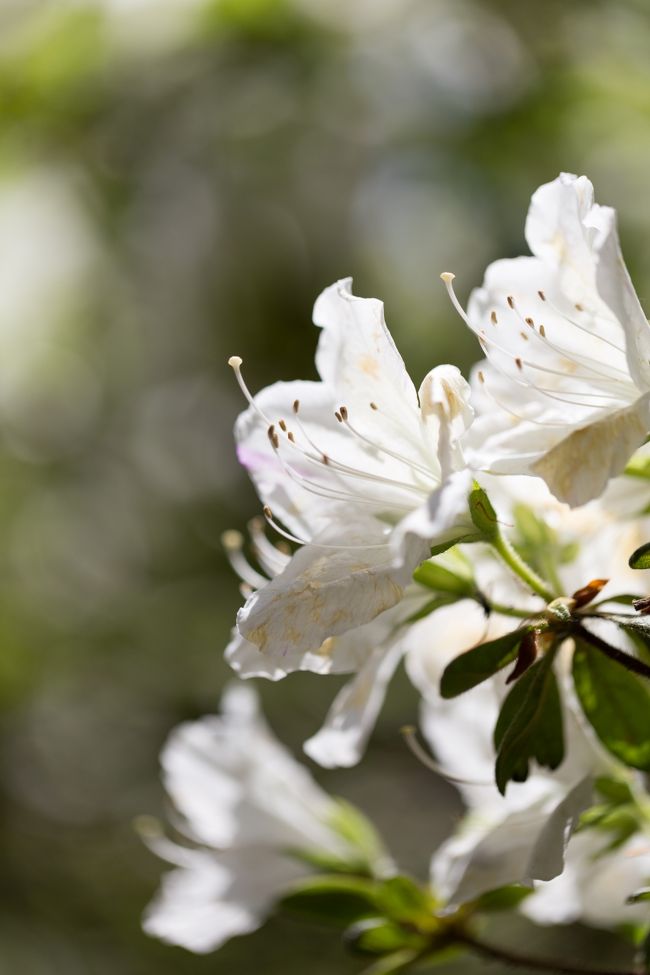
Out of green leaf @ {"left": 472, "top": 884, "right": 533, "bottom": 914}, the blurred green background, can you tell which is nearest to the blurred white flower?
green leaf @ {"left": 472, "top": 884, "right": 533, "bottom": 914}

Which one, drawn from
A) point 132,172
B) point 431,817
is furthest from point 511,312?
point 431,817

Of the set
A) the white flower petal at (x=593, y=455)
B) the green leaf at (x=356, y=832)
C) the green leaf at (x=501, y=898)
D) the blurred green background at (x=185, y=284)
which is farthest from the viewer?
the blurred green background at (x=185, y=284)

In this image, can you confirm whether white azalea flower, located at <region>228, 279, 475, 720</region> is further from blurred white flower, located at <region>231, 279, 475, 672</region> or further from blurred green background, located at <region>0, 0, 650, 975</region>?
→ blurred green background, located at <region>0, 0, 650, 975</region>

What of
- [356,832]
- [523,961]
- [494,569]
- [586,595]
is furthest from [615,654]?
[356,832]

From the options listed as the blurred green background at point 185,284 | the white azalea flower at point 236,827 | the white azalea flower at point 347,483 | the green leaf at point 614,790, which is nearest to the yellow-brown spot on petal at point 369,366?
the white azalea flower at point 347,483

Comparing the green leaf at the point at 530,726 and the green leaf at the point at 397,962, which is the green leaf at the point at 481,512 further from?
the green leaf at the point at 397,962

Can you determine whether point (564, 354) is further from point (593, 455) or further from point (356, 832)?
point (356, 832)
